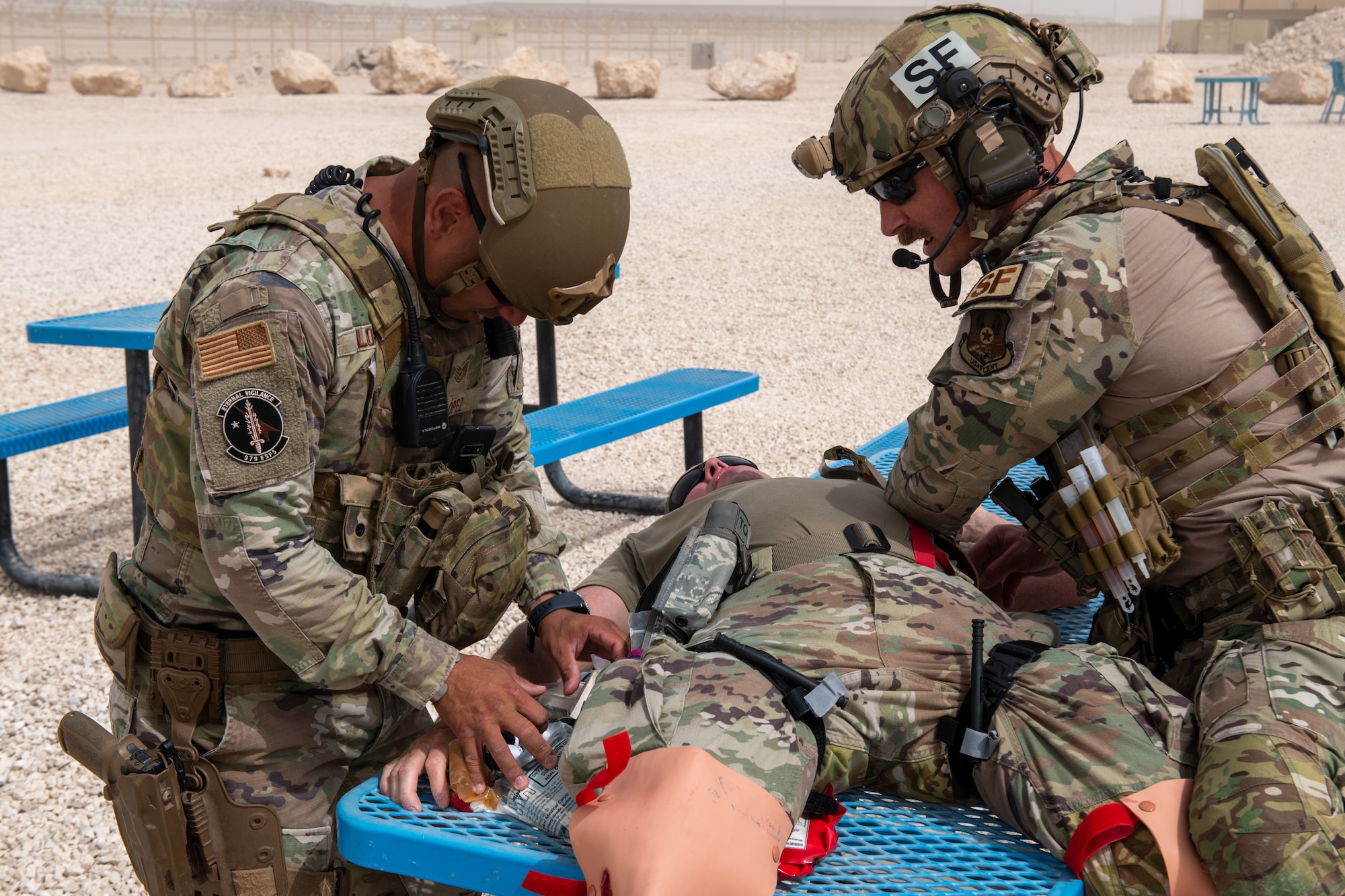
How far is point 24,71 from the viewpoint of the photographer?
2592 centimetres

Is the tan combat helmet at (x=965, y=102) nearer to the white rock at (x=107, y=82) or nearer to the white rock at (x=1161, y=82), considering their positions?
the white rock at (x=1161, y=82)

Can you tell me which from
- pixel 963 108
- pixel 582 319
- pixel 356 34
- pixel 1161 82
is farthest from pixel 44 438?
pixel 356 34

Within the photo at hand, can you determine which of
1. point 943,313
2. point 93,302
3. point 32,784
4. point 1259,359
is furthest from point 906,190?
point 93,302

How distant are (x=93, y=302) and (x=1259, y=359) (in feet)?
27.2

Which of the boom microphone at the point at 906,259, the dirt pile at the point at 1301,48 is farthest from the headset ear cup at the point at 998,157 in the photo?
the dirt pile at the point at 1301,48

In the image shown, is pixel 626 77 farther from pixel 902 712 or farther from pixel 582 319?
pixel 902 712

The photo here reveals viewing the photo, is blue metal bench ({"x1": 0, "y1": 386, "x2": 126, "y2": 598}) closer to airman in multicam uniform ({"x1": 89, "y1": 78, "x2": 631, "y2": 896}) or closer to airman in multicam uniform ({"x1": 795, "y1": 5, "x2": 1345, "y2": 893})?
airman in multicam uniform ({"x1": 89, "y1": 78, "x2": 631, "y2": 896})

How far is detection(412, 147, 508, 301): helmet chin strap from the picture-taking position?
7.07ft

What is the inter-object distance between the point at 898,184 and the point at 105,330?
3.27 metres

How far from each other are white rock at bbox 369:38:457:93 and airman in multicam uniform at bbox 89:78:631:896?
26427 mm

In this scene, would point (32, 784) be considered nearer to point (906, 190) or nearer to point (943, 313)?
point (906, 190)

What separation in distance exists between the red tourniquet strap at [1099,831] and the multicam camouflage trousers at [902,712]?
0.05ft

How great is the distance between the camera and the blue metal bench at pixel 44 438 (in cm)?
456

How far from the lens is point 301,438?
6.46 ft
